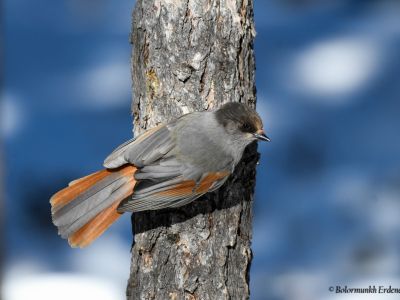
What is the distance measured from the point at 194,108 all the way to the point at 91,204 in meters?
0.61

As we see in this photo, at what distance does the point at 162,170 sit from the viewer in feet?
10.6

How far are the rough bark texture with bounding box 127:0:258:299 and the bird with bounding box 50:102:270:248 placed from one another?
0.25 ft

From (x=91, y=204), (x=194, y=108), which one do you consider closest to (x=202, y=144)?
(x=194, y=108)

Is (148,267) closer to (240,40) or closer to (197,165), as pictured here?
(197,165)

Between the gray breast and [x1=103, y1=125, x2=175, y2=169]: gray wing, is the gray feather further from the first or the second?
the gray breast

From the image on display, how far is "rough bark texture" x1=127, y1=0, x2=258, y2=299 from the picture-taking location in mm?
3123

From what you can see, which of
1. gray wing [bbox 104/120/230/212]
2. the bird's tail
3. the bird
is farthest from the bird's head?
the bird's tail

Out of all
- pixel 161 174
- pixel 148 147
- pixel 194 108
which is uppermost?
pixel 194 108

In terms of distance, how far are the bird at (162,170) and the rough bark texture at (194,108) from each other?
76mm

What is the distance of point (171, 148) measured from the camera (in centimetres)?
324

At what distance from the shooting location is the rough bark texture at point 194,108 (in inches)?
123

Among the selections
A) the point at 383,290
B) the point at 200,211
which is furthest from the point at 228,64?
the point at 383,290

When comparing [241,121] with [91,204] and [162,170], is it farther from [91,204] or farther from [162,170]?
[91,204]

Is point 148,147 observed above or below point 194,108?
below
